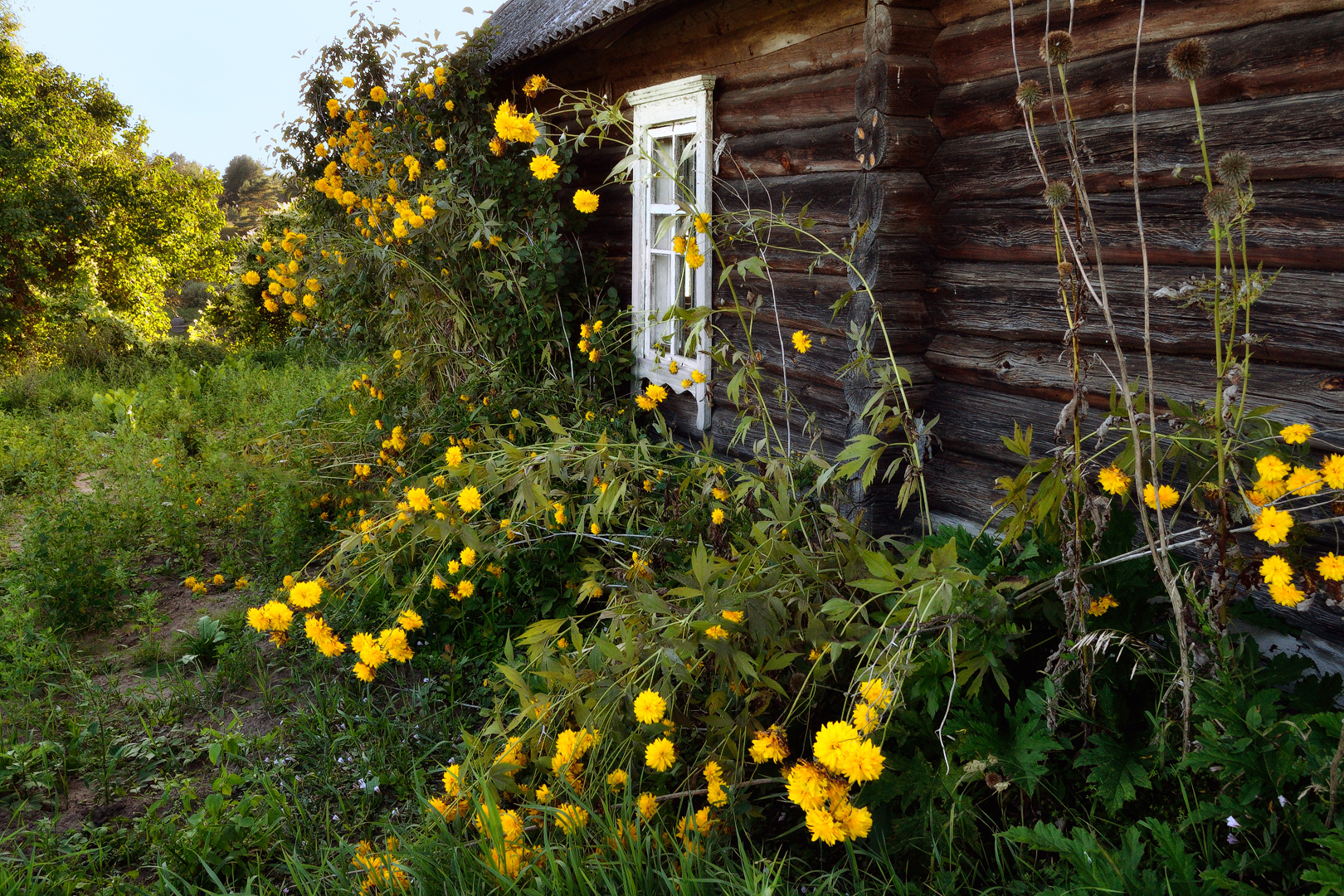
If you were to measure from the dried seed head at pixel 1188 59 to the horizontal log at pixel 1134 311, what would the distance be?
22.4 inches

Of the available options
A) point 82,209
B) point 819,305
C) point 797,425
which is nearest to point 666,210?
point 819,305

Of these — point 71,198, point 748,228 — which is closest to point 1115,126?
point 748,228

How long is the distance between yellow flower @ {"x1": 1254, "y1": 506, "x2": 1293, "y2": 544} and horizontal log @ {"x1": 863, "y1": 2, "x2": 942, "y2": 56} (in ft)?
6.39

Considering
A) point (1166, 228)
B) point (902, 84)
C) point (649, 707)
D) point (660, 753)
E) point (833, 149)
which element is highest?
point (902, 84)

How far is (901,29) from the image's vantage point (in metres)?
2.67

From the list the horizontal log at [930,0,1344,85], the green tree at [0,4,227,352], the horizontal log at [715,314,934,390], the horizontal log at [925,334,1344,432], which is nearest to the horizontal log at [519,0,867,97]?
the horizontal log at [930,0,1344,85]

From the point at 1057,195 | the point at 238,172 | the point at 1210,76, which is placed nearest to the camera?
the point at 1057,195

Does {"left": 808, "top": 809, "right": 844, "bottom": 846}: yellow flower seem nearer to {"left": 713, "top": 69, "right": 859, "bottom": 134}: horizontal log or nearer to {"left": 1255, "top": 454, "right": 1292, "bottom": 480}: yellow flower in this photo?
{"left": 1255, "top": 454, "right": 1292, "bottom": 480}: yellow flower

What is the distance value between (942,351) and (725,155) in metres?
1.64

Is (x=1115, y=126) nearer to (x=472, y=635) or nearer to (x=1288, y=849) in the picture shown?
(x=1288, y=849)

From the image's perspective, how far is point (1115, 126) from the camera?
2.20 meters

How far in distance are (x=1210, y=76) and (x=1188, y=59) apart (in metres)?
0.87

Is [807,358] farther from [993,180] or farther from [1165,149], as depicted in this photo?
[1165,149]

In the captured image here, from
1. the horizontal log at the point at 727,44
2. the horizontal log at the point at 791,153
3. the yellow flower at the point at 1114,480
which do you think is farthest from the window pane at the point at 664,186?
the yellow flower at the point at 1114,480
